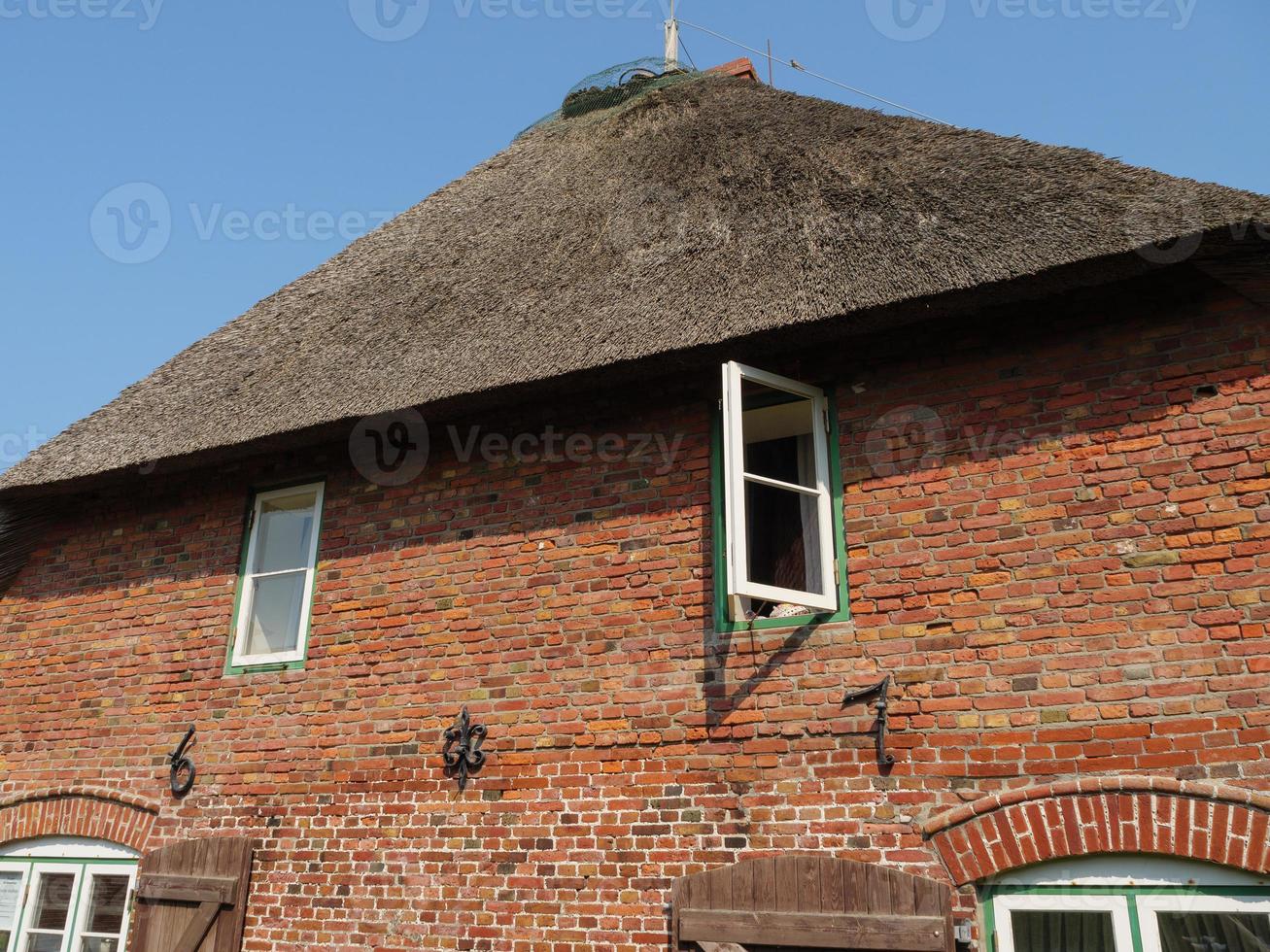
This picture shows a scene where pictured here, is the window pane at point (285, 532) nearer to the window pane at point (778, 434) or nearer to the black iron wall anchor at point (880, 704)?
the window pane at point (778, 434)

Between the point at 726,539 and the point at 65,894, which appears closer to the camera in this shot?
the point at 726,539

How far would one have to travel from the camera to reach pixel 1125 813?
4.77 m

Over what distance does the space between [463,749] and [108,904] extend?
9.44 ft

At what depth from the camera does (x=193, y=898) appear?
6.68m

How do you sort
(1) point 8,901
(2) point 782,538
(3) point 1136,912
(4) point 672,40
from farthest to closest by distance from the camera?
1. (4) point 672,40
2. (1) point 8,901
3. (2) point 782,538
4. (3) point 1136,912

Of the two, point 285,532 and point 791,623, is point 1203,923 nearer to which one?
point 791,623

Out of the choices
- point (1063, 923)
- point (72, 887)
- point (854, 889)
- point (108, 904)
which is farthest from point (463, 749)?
point (1063, 923)

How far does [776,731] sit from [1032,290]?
2644 millimetres

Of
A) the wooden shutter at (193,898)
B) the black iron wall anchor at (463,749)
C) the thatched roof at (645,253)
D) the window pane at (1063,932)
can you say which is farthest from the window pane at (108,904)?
the window pane at (1063,932)

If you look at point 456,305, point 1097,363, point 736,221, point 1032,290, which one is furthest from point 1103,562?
point 456,305

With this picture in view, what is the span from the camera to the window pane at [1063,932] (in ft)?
15.6

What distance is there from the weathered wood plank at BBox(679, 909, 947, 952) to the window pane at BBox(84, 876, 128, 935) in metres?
4.04

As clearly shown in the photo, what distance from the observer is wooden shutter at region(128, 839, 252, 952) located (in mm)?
6574

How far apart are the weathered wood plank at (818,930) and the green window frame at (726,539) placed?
1455 millimetres
